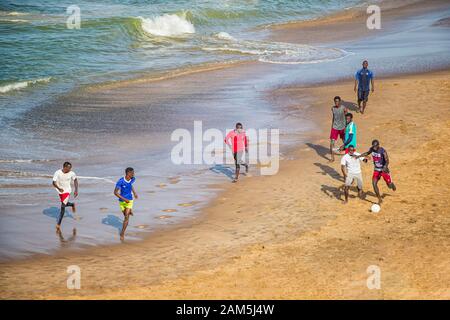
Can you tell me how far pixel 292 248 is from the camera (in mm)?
12633

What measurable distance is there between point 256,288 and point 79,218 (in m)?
4.84

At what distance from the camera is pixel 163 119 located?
2205 cm

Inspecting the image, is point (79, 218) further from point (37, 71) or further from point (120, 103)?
point (37, 71)

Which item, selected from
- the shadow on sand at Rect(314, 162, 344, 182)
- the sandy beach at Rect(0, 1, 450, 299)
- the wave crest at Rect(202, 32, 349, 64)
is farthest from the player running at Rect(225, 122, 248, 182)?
the wave crest at Rect(202, 32, 349, 64)

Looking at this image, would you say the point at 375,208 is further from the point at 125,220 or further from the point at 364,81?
the point at 364,81

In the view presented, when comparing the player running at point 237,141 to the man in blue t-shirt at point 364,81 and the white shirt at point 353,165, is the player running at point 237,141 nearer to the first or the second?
the white shirt at point 353,165

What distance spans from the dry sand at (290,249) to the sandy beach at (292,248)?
19mm

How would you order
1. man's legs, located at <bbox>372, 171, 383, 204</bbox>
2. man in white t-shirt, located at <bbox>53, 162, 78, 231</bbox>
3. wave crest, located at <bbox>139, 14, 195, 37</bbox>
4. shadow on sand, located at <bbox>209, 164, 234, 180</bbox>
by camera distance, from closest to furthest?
man in white t-shirt, located at <bbox>53, 162, 78, 231</bbox>, man's legs, located at <bbox>372, 171, 383, 204</bbox>, shadow on sand, located at <bbox>209, 164, 234, 180</bbox>, wave crest, located at <bbox>139, 14, 195, 37</bbox>

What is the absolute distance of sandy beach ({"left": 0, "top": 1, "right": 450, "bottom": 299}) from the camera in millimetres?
11109

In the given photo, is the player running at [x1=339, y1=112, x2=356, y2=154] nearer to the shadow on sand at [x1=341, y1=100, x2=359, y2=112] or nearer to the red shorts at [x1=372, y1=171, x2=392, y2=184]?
the red shorts at [x1=372, y1=171, x2=392, y2=184]

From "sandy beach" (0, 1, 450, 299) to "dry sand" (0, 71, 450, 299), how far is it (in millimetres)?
19

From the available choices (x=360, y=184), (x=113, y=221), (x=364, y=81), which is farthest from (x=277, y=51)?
(x=113, y=221)

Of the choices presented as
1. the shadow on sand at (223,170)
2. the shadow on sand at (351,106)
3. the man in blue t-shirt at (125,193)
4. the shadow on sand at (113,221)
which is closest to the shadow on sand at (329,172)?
the shadow on sand at (223,170)

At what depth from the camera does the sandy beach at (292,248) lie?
A: 11.1m
